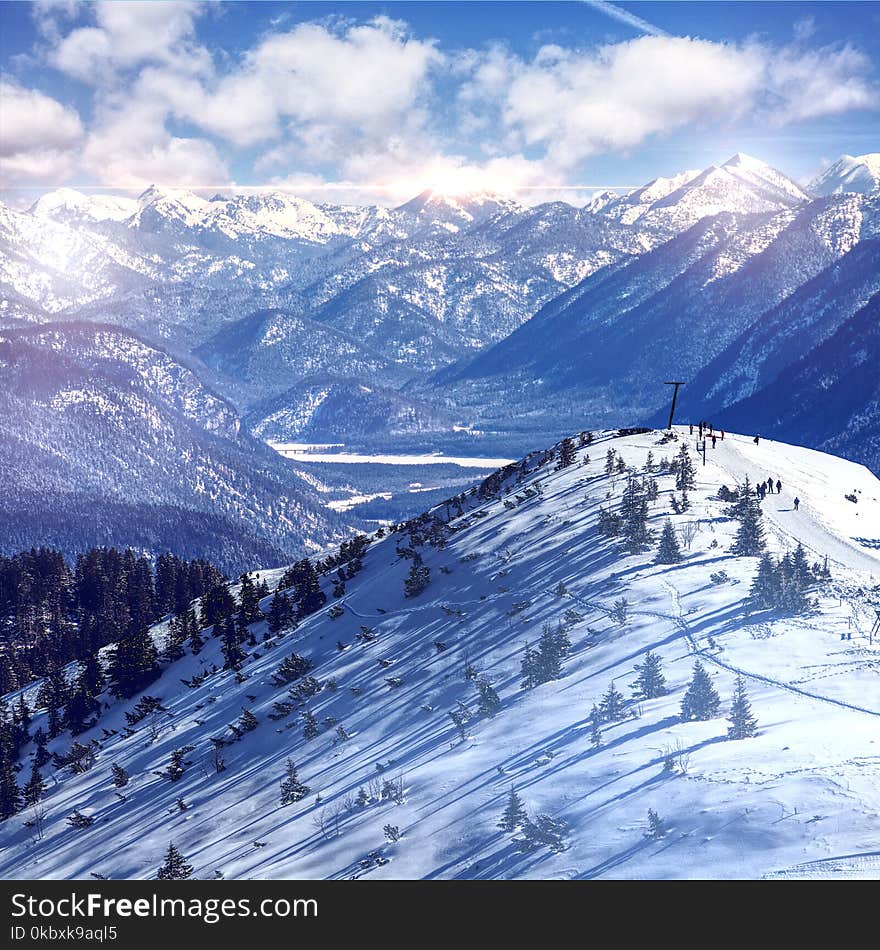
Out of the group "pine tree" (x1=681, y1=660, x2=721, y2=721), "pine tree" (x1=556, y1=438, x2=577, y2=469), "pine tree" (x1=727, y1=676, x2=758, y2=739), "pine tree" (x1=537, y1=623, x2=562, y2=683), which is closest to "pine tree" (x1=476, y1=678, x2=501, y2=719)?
"pine tree" (x1=537, y1=623, x2=562, y2=683)

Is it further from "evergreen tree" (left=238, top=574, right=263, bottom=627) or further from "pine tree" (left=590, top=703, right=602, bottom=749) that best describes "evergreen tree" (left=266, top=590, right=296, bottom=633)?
"pine tree" (left=590, top=703, right=602, bottom=749)

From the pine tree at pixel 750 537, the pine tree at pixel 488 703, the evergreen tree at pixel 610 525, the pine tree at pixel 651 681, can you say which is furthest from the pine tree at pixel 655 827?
the evergreen tree at pixel 610 525

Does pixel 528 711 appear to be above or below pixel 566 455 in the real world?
below

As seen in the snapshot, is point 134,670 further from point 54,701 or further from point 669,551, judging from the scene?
point 669,551

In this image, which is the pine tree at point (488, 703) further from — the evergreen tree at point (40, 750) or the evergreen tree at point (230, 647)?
the evergreen tree at point (40, 750)

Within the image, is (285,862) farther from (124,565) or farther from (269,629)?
(124,565)

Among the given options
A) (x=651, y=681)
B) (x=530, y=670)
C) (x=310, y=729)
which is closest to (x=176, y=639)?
(x=310, y=729)
